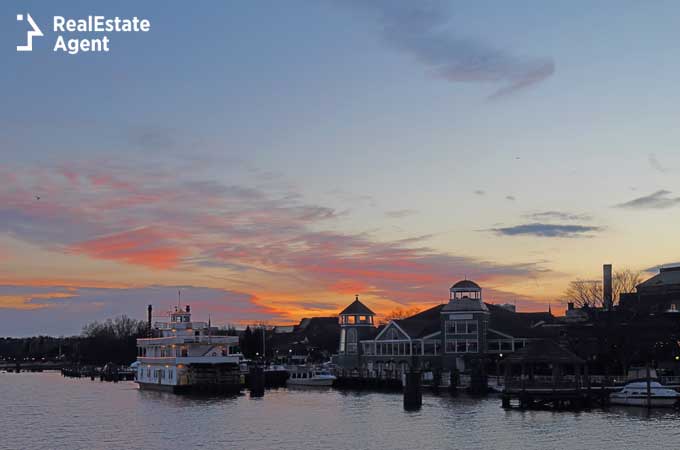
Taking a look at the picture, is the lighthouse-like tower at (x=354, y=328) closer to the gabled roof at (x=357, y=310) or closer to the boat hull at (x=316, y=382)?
the gabled roof at (x=357, y=310)

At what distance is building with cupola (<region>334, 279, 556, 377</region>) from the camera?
111250 millimetres

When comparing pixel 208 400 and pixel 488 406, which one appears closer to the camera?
pixel 488 406

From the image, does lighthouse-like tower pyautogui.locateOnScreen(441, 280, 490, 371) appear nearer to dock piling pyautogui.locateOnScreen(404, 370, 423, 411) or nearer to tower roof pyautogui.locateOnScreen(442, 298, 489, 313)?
tower roof pyautogui.locateOnScreen(442, 298, 489, 313)

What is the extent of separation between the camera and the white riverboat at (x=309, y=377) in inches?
4476

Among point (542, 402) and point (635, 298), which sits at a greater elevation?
point (635, 298)

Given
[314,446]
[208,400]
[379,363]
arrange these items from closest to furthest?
[314,446]
[208,400]
[379,363]

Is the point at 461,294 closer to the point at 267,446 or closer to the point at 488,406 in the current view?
the point at 488,406

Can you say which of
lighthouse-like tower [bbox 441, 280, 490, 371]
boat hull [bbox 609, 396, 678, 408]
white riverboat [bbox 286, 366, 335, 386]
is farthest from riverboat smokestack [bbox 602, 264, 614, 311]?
boat hull [bbox 609, 396, 678, 408]

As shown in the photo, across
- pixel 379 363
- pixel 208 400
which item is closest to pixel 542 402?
pixel 208 400

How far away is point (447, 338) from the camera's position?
112562mm

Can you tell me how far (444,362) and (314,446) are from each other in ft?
A: 193

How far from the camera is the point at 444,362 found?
113 metres

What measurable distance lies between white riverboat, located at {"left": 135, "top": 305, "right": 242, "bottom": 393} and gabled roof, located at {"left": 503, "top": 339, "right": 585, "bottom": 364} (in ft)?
113

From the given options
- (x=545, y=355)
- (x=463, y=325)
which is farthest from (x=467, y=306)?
(x=545, y=355)
